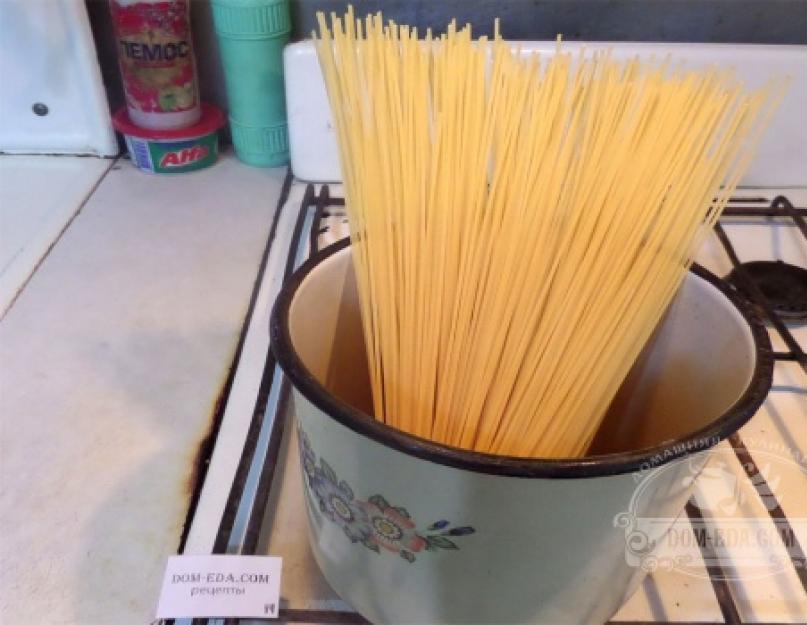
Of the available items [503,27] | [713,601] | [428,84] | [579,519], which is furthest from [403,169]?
[503,27]

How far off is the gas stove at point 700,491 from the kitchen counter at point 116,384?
2 cm

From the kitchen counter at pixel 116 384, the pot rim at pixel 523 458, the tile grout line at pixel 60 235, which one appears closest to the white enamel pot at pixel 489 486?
the pot rim at pixel 523 458

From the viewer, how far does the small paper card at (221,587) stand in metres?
0.32

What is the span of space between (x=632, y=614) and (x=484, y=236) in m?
0.20

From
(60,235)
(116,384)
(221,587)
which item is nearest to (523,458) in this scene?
(221,587)

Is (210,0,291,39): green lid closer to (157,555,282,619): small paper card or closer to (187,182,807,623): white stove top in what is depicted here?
(187,182,807,623): white stove top

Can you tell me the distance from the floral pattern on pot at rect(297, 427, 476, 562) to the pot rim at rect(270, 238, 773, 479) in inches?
1.5

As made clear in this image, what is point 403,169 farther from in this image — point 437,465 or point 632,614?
point 632,614

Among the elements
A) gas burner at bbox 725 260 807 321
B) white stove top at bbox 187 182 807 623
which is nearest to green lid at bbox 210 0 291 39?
white stove top at bbox 187 182 807 623

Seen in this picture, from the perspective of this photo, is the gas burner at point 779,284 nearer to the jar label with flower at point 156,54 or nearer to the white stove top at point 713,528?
the white stove top at point 713,528

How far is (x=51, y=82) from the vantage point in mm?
688

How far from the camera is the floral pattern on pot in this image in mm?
250

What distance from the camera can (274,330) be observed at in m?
0.26

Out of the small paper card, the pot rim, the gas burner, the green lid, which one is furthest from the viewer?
→ the green lid
